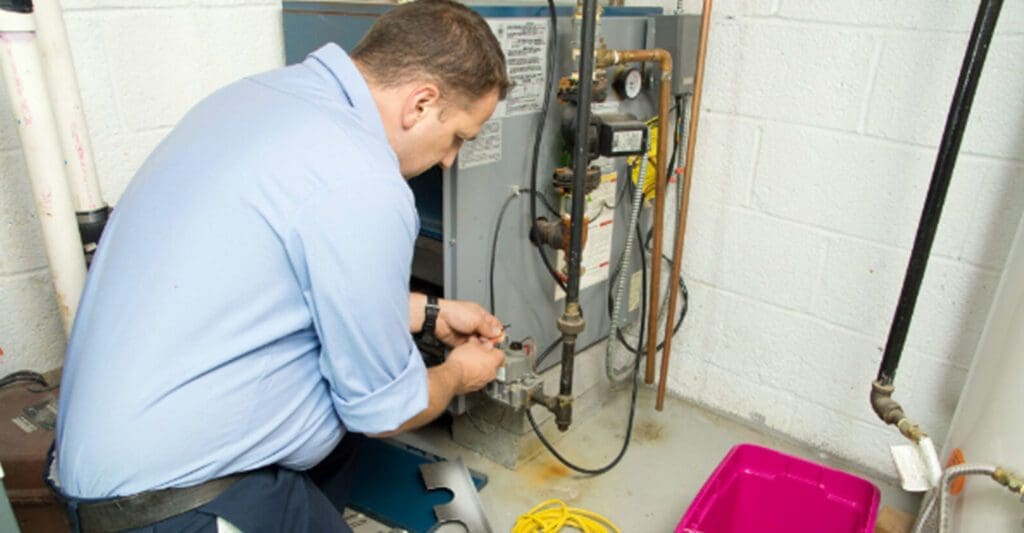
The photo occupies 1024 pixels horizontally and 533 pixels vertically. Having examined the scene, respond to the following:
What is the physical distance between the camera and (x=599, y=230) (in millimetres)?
1573

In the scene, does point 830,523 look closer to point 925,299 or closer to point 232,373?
point 925,299

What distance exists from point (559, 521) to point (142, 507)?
2.66ft

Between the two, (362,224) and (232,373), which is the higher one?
(362,224)

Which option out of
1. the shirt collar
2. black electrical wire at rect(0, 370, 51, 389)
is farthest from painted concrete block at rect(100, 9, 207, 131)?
the shirt collar

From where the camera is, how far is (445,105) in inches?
38.1

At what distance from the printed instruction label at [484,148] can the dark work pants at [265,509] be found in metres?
0.59

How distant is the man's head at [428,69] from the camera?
927 mm

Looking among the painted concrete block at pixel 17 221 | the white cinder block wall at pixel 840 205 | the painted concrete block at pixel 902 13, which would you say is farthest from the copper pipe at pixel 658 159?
the painted concrete block at pixel 17 221

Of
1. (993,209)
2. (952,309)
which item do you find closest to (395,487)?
(952,309)

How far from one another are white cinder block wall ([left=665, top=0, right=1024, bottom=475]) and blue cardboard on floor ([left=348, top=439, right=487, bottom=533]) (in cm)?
78

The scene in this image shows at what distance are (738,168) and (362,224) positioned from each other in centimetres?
A: 107

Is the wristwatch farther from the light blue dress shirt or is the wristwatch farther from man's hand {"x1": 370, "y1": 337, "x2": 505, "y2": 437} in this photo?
the light blue dress shirt

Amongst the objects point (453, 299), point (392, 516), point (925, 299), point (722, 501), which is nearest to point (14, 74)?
point (453, 299)

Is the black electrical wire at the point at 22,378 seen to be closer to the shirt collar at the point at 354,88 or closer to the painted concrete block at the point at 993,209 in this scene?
the shirt collar at the point at 354,88
